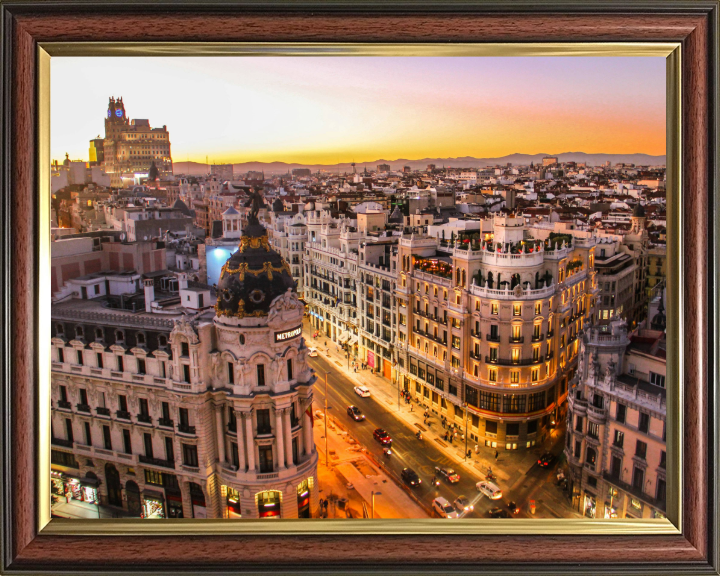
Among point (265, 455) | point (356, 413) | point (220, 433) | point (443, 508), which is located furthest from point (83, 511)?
point (443, 508)

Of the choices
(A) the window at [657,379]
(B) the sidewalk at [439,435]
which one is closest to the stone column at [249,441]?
(B) the sidewalk at [439,435]

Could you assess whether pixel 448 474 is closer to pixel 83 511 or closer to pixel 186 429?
pixel 186 429

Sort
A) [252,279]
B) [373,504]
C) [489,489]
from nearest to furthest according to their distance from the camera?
[373,504]
[489,489]
[252,279]

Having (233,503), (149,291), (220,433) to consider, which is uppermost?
(149,291)

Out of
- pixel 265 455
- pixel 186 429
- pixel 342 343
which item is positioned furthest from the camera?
pixel 342 343

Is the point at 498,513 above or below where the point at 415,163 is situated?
below

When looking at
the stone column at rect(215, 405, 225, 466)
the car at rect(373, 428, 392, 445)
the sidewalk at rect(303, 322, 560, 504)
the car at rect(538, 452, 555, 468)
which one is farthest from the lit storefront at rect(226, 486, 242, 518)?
the car at rect(538, 452, 555, 468)
